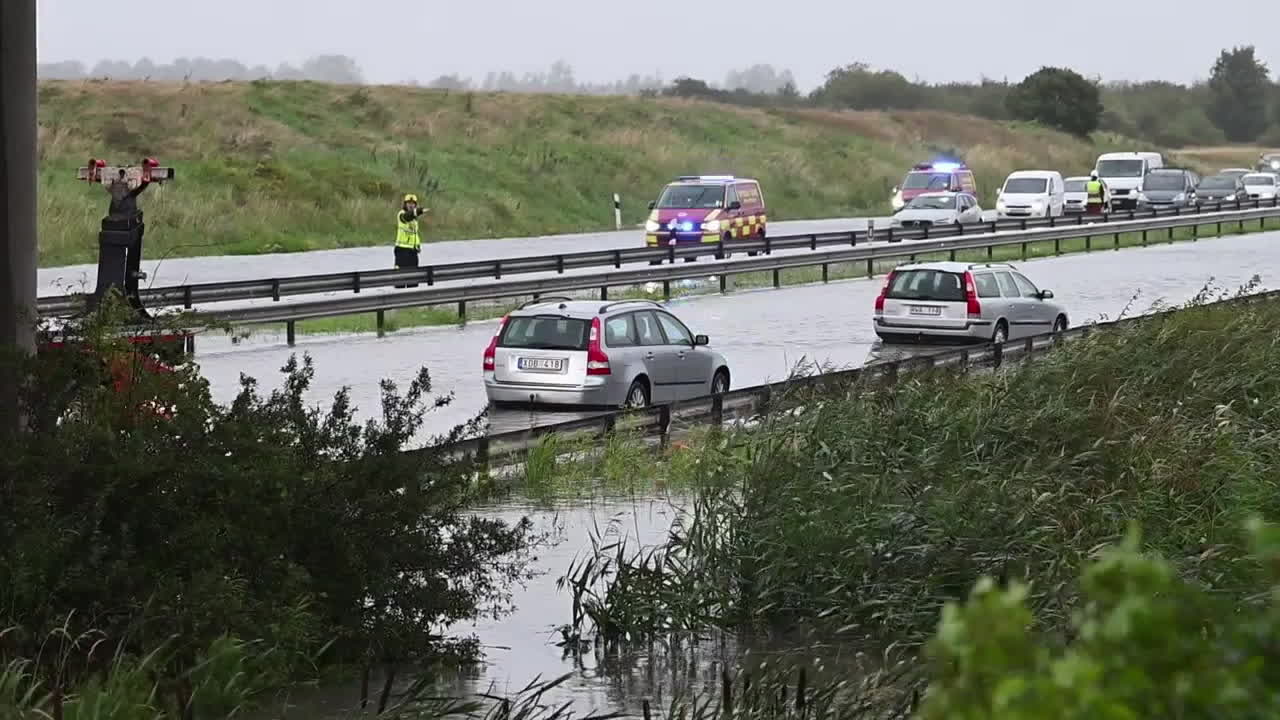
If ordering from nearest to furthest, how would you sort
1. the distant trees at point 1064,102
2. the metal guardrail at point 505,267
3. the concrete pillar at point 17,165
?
the concrete pillar at point 17,165, the metal guardrail at point 505,267, the distant trees at point 1064,102

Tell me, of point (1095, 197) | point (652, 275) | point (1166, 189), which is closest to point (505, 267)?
point (652, 275)

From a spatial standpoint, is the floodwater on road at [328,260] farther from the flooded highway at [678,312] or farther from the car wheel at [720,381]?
the car wheel at [720,381]

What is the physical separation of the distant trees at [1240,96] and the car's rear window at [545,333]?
458 ft

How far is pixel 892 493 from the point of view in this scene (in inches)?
476

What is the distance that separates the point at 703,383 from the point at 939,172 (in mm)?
39668

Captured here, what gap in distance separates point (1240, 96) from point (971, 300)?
134140 mm

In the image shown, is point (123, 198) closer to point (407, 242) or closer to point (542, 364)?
point (542, 364)

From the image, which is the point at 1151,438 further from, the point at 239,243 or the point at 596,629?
the point at 239,243

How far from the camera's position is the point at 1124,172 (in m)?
72.2

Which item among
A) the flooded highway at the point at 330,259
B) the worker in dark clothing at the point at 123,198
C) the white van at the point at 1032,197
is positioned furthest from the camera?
the white van at the point at 1032,197

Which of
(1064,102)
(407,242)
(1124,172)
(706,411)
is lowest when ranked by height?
(706,411)

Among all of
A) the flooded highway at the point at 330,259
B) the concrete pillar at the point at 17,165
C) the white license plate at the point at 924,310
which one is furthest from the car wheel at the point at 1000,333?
the concrete pillar at the point at 17,165

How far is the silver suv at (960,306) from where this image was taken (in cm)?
2745

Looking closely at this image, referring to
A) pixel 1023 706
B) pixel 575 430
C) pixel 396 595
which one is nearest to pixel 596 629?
pixel 396 595
